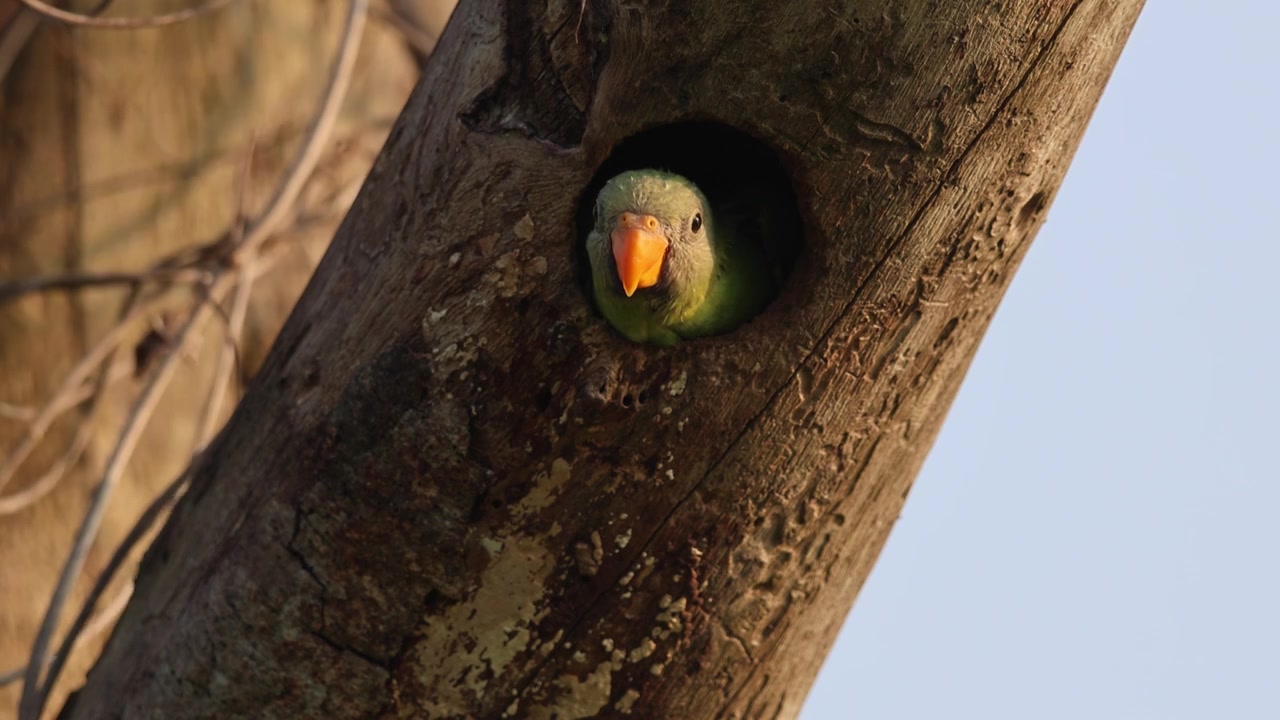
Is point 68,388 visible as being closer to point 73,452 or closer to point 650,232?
point 73,452

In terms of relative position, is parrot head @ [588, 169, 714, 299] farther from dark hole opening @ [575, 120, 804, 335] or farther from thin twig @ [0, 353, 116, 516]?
thin twig @ [0, 353, 116, 516]

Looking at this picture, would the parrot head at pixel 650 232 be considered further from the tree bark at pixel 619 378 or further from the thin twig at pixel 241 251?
the thin twig at pixel 241 251

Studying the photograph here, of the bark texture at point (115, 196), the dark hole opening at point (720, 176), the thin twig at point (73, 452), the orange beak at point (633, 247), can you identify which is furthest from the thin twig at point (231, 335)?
the orange beak at point (633, 247)

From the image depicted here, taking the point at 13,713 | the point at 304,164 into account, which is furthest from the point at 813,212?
the point at 13,713

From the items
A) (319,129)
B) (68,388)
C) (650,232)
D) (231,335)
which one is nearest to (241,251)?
(231,335)

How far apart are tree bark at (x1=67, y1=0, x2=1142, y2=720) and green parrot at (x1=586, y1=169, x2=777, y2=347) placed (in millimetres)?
222

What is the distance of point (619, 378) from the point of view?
1784 mm

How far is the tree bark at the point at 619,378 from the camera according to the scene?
1772mm

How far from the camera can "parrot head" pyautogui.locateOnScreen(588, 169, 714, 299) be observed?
204 cm

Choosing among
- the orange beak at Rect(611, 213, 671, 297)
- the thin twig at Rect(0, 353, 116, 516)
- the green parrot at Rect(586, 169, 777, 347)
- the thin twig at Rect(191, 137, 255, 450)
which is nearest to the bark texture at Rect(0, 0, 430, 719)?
the thin twig at Rect(0, 353, 116, 516)

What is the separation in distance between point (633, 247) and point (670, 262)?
0.16 m

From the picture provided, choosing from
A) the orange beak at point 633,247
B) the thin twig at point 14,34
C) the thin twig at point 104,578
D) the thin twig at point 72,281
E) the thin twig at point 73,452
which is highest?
the thin twig at point 14,34

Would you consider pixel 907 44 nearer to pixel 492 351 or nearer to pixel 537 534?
pixel 492 351

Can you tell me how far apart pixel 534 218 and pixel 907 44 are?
59cm
